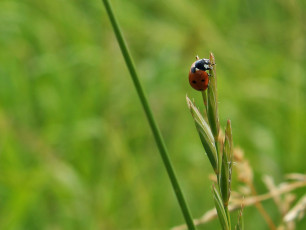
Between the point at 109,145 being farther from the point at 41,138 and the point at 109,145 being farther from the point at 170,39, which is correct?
the point at 170,39

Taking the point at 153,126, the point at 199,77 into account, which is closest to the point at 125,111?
the point at 199,77

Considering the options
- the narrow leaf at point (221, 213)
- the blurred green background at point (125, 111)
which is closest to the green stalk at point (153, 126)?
the narrow leaf at point (221, 213)

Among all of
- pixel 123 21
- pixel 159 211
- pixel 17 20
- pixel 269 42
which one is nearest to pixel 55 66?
pixel 17 20

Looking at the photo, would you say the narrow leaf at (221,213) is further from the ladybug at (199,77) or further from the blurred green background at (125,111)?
the blurred green background at (125,111)

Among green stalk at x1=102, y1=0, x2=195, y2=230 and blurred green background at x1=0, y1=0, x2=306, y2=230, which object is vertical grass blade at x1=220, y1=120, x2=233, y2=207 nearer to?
green stalk at x1=102, y1=0, x2=195, y2=230

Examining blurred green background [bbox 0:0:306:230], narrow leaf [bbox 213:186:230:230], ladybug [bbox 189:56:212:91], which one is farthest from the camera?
blurred green background [bbox 0:0:306:230]

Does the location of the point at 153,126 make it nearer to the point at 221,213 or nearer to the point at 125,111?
the point at 221,213

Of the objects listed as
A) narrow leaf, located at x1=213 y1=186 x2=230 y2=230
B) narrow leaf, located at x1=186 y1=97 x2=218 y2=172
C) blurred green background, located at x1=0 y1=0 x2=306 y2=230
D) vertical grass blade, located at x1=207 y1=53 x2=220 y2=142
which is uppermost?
vertical grass blade, located at x1=207 y1=53 x2=220 y2=142

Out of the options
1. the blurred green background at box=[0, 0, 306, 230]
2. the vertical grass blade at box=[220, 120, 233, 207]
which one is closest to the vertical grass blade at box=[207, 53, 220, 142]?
the vertical grass blade at box=[220, 120, 233, 207]
